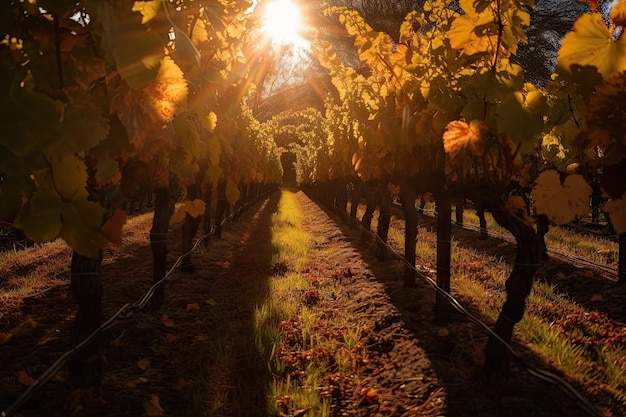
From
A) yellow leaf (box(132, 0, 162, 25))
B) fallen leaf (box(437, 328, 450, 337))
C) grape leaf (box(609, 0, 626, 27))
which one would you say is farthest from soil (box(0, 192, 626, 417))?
yellow leaf (box(132, 0, 162, 25))

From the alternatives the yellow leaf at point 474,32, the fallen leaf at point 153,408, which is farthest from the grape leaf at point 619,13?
the fallen leaf at point 153,408

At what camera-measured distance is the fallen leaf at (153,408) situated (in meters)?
2.57

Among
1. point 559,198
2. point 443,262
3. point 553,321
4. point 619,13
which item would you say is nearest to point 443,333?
point 443,262

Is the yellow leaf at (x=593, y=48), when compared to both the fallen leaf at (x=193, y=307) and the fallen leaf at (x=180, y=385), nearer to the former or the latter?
the fallen leaf at (x=180, y=385)

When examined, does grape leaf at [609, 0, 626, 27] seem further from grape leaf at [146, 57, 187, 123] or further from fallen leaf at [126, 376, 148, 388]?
fallen leaf at [126, 376, 148, 388]

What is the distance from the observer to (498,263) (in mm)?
7410

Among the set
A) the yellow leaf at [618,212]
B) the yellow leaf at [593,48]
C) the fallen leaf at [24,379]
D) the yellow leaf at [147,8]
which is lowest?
the fallen leaf at [24,379]

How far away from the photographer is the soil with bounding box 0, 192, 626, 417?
2723mm

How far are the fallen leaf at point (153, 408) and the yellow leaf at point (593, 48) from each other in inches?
107

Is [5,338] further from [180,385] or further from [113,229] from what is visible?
[113,229]

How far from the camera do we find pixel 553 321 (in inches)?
185

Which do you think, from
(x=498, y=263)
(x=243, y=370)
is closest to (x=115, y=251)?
(x=243, y=370)

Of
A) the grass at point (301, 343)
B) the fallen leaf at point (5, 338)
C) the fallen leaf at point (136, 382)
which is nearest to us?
the fallen leaf at point (136, 382)

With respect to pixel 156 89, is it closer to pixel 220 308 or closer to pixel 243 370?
pixel 243 370
